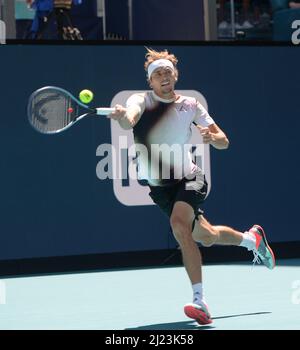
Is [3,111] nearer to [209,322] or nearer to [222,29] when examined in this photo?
[222,29]

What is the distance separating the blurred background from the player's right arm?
4.04 metres

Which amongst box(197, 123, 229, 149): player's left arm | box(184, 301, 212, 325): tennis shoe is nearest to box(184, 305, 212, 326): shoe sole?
box(184, 301, 212, 325): tennis shoe

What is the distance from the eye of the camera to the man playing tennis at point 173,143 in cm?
715

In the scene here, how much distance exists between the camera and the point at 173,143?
7430 millimetres

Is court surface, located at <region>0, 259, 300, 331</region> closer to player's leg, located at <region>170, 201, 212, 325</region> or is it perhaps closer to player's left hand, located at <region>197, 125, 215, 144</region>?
player's leg, located at <region>170, 201, 212, 325</region>

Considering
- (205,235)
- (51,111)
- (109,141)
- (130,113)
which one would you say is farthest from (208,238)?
(109,141)

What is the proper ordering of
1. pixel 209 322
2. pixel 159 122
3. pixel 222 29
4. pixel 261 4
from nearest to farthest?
pixel 209 322 < pixel 159 122 < pixel 222 29 < pixel 261 4

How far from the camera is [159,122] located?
739 cm

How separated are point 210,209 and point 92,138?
4.68 ft

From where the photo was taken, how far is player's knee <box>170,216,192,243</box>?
7094 mm

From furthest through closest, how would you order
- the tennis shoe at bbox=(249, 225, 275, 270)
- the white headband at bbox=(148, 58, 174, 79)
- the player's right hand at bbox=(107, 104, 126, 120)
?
1. the tennis shoe at bbox=(249, 225, 275, 270)
2. the white headband at bbox=(148, 58, 174, 79)
3. the player's right hand at bbox=(107, 104, 126, 120)

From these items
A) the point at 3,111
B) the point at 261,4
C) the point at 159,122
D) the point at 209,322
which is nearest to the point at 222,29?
the point at 261,4

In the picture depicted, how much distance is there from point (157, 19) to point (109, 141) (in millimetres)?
2361

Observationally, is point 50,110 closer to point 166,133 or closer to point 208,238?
point 166,133
